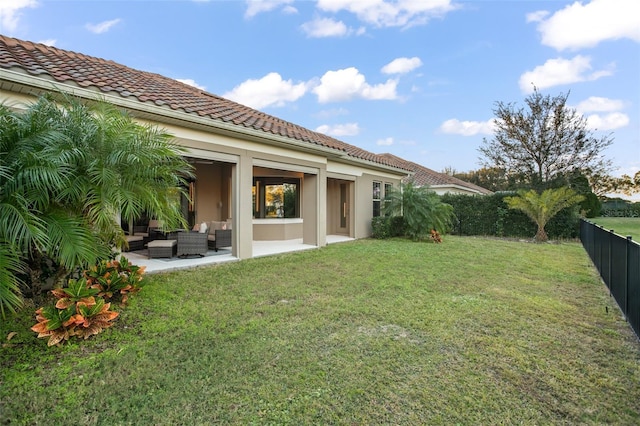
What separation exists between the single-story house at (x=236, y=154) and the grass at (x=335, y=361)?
3564 millimetres

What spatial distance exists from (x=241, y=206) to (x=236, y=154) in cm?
146

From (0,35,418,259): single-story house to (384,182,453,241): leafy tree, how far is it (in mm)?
1610

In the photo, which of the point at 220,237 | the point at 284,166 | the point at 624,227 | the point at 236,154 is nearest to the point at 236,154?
the point at 236,154

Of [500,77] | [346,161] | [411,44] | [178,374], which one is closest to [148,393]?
[178,374]

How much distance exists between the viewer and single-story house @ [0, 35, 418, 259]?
20.0 ft

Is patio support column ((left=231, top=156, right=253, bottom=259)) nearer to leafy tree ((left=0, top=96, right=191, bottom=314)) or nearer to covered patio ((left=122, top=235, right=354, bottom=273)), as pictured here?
covered patio ((left=122, top=235, right=354, bottom=273))

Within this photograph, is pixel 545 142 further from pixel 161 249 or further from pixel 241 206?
pixel 161 249

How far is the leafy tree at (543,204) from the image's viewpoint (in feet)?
48.9

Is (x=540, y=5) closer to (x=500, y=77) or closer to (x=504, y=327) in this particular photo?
(x=500, y=77)

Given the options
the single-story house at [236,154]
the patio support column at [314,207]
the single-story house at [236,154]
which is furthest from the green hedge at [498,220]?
the patio support column at [314,207]

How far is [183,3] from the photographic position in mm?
10914

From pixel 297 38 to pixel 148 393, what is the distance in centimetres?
1734

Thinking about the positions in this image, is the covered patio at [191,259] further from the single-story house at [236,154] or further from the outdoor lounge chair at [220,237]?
the single-story house at [236,154]

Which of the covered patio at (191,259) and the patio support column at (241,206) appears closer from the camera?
the covered patio at (191,259)
